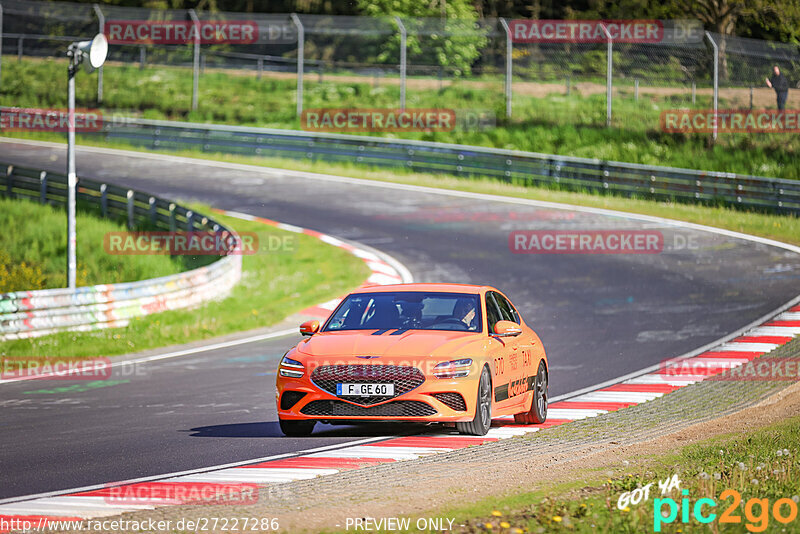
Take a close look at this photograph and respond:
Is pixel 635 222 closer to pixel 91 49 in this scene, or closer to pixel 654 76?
pixel 654 76

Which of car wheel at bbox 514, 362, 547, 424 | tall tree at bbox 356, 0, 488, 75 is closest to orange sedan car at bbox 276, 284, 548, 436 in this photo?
car wheel at bbox 514, 362, 547, 424

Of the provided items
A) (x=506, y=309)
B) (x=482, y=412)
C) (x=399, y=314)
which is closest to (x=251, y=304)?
(x=506, y=309)

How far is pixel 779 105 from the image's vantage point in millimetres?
32094

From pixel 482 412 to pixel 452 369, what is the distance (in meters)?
0.58

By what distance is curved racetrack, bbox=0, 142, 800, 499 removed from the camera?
34.4ft

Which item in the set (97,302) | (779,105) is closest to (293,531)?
(97,302)

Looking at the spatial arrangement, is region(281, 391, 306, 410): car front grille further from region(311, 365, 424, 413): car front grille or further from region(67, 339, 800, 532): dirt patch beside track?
region(67, 339, 800, 532): dirt patch beside track

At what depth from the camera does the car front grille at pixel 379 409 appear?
1002 centimetres

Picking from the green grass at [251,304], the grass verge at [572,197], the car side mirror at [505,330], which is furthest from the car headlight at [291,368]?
the grass verge at [572,197]

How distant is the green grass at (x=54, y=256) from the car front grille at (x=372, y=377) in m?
14.3

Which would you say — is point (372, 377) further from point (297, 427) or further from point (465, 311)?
point (465, 311)

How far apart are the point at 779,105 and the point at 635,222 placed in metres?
7.08

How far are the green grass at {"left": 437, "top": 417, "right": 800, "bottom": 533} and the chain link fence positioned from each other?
2393 cm

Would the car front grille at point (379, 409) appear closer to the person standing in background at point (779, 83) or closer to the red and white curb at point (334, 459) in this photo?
the red and white curb at point (334, 459)
